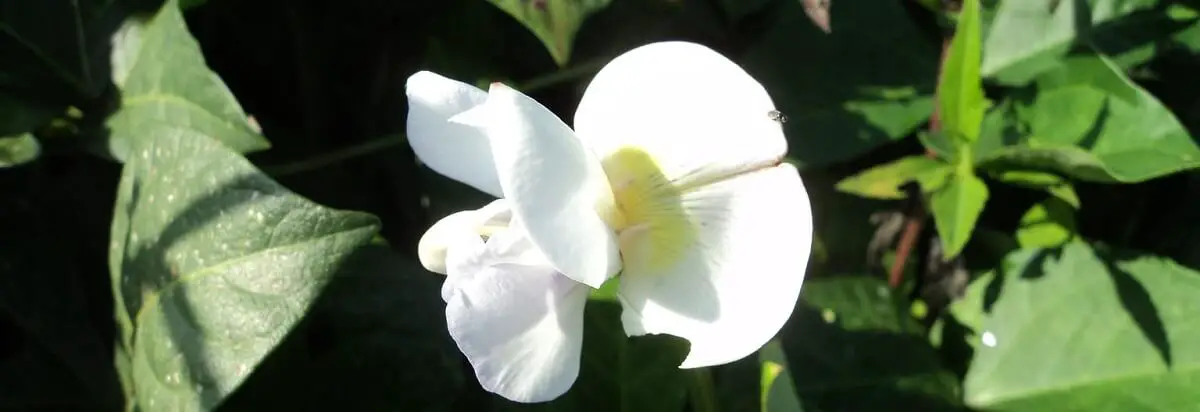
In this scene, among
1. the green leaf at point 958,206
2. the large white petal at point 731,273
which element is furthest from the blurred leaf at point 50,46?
the green leaf at point 958,206

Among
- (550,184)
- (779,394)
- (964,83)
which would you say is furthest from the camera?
(964,83)

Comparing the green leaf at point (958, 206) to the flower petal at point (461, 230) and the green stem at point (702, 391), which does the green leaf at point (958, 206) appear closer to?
the green stem at point (702, 391)

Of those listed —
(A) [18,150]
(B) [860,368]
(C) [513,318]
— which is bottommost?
(B) [860,368]

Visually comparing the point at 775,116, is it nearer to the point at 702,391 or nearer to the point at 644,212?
the point at 644,212

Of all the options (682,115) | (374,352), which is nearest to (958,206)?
(682,115)

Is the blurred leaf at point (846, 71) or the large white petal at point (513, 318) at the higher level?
the large white petal at point (513, 318)

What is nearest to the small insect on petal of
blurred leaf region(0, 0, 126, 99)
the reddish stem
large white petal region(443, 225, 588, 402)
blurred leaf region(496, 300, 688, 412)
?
large white petal region(443, 225, 588, 402)
